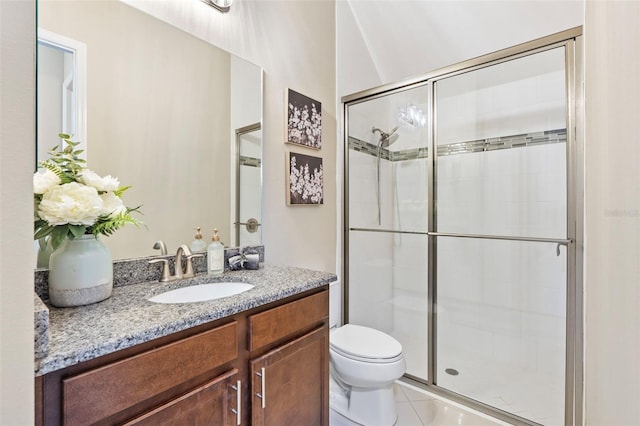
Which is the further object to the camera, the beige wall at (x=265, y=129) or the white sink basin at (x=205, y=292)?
the white sink basin at (x=205, y=292)

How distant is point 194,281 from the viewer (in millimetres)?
1250

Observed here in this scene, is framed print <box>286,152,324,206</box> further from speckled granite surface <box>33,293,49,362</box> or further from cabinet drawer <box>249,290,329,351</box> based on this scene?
speckled granite surface <box>33,293,49,362</box>

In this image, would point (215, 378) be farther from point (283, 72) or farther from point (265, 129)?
point (283, 72)

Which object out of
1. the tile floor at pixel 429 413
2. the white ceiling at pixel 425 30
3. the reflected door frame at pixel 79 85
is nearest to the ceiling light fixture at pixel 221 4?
the reflected door frame at pixel 79 85

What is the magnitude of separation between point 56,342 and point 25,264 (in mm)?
324

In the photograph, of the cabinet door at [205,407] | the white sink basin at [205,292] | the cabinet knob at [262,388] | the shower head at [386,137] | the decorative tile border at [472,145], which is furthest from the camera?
the shower head at [386,137]

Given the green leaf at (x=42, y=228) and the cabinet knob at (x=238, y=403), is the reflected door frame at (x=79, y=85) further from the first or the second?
the cabinet knob at (x=238, y=403)

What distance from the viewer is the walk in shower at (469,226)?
1.92m

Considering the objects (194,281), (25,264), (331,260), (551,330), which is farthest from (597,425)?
(551,330)

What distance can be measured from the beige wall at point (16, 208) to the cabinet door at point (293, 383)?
2.13 feet

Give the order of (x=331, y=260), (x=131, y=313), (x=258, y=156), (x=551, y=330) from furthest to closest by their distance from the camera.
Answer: (x=331, y=260) → (x=551, y=330) → (x=258, y=156) → (x=131, y=313)

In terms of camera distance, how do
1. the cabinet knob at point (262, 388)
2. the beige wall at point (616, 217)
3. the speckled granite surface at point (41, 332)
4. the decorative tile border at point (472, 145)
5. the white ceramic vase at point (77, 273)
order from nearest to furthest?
1. the beige wall at point (616, 217)
2. the speckled granite surface at point (41, 332)
3. the white ceramic vase at point (77, 273)
4. the cabinet knob at point (262, 388)
5. the decorative tile border at point (472, 145)

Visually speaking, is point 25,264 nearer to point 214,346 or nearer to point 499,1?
point 214,346

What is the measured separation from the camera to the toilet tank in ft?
7.32
